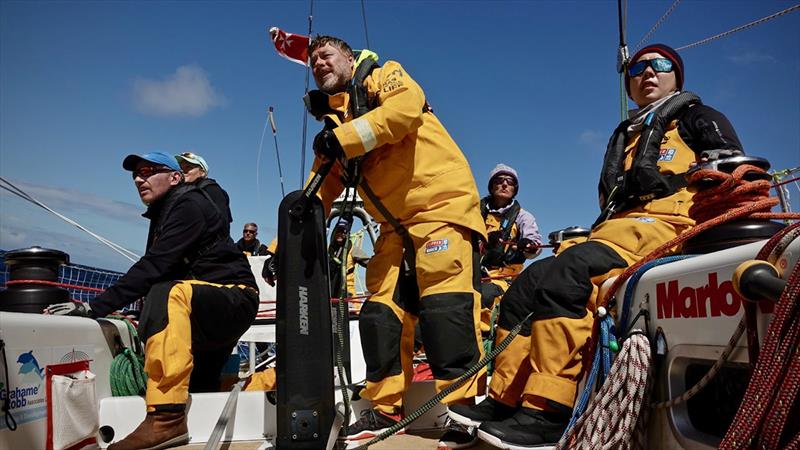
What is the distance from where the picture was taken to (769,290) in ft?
3.62

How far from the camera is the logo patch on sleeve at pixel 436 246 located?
8.70 ft

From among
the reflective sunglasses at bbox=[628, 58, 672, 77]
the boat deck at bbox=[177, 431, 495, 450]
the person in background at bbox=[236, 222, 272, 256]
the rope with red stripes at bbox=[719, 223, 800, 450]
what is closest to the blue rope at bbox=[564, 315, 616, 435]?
the rope with red stripes at bbox=[719, 223, 800, 450]

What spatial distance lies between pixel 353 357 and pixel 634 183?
3.44 metres

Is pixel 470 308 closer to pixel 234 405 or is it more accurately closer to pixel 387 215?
pixel 387 215

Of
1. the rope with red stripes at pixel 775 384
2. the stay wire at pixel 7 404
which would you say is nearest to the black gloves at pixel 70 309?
the stay wire at pixel 7 404

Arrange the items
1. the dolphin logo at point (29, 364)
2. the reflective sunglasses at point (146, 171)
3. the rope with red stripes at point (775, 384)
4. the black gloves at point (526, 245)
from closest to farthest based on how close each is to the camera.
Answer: the rope with red stripes at point (775, 384) < the dolphin logo at point (29, 364) < the reflective sunglasses at point (146, 171) < the black gloves at point (526, 245)

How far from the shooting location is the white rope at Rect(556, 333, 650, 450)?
5.16ft

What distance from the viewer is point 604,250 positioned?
87.4 inches

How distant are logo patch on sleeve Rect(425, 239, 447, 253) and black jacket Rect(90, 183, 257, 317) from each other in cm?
122

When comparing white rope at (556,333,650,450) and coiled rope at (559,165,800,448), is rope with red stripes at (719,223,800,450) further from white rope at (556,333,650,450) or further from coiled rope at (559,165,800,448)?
white rope at (556,333,650,450)

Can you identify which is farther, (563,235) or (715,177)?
(563,235)

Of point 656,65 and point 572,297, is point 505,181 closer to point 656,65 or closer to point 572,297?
point 656,65

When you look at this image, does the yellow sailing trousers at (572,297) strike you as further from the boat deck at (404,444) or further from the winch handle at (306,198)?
the winch handle at (306,198)

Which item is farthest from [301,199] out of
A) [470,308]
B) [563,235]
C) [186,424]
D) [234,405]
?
[563,235]
